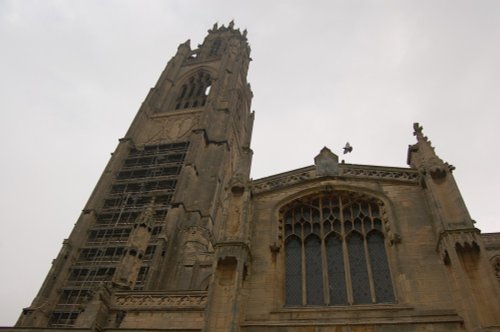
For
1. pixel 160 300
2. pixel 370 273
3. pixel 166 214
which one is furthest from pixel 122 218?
pixel 370 273

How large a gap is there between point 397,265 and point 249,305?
4.33 meters

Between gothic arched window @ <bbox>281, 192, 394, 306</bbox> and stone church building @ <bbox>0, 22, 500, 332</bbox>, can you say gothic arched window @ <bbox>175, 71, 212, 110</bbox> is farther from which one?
gothic arched window @ <bbox>281, 192, 394, 306</bbox>

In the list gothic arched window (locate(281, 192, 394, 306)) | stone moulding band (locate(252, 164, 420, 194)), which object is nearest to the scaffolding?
stone moulding band (locate(252, 164, 420, 194))

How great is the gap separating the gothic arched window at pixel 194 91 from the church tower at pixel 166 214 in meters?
0.10

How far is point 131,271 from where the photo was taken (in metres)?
14.8

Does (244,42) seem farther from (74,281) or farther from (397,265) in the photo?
(397,265)

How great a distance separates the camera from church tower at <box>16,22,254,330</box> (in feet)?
46.6

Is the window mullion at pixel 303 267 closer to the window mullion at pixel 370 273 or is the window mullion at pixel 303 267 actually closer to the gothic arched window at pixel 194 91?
the window mullion at pixel 370 273

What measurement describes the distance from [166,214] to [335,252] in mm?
16326

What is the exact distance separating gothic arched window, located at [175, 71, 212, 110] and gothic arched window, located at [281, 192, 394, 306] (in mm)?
27849

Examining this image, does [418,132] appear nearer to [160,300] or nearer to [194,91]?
[160,300]

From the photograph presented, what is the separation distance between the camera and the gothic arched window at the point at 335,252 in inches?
479

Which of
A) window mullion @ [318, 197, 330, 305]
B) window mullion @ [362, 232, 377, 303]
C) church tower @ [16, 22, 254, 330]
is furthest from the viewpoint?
church tower @ [16, 22, 254, 330]

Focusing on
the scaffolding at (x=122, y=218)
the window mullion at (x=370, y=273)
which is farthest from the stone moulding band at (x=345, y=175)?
the scaffolding at (x=122, y=218)
